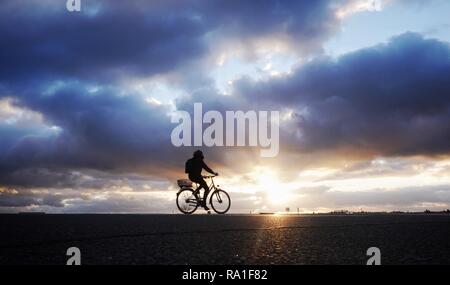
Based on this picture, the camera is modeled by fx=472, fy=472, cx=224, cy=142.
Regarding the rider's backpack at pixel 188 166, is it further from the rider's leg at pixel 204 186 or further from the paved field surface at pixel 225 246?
the paved field surface at pixel 225 246

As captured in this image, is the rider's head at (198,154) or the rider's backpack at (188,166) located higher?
the rider's head at (198,154)

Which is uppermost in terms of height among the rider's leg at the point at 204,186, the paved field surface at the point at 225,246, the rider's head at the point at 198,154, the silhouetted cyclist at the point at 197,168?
the rider's head at the point at 198,154

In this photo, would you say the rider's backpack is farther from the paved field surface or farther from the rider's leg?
the paved field surface

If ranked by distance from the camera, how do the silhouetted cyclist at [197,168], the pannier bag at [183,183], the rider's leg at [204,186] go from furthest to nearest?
the pannier bag at [183,183]
the rider's leg at [204,186]
the silhouetted cyclist at [197,168]

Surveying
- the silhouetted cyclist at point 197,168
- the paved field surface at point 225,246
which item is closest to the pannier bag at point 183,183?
the silhouetted cyclist at point 197,168

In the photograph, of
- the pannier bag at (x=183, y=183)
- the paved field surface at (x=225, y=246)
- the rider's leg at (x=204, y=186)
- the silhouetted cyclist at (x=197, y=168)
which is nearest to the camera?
the paved field surface at (x=225, y=246)

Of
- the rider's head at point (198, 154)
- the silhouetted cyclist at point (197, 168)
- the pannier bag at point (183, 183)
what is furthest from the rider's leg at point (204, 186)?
the rider's head at point (198, 154)

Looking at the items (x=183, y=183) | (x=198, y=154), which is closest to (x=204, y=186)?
(x=183, y=183)

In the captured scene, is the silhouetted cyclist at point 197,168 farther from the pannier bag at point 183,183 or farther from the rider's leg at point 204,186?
the pannier bag at point 183,183

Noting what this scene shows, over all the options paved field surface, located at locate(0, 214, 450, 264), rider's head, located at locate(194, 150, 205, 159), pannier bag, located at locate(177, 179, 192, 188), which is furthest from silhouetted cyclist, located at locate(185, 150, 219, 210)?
paved field surface, located at locate(0, 214, 450, 264)

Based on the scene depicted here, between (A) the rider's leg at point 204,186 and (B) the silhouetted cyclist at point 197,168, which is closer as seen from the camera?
(B) the silhouetted cyclist at point 197,168

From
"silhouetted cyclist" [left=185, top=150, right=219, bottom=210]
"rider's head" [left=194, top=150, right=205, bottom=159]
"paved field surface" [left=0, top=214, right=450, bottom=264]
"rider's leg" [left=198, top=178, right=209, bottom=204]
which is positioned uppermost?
"rider's head" [left=194, top=150, right=205, bottom=159]
